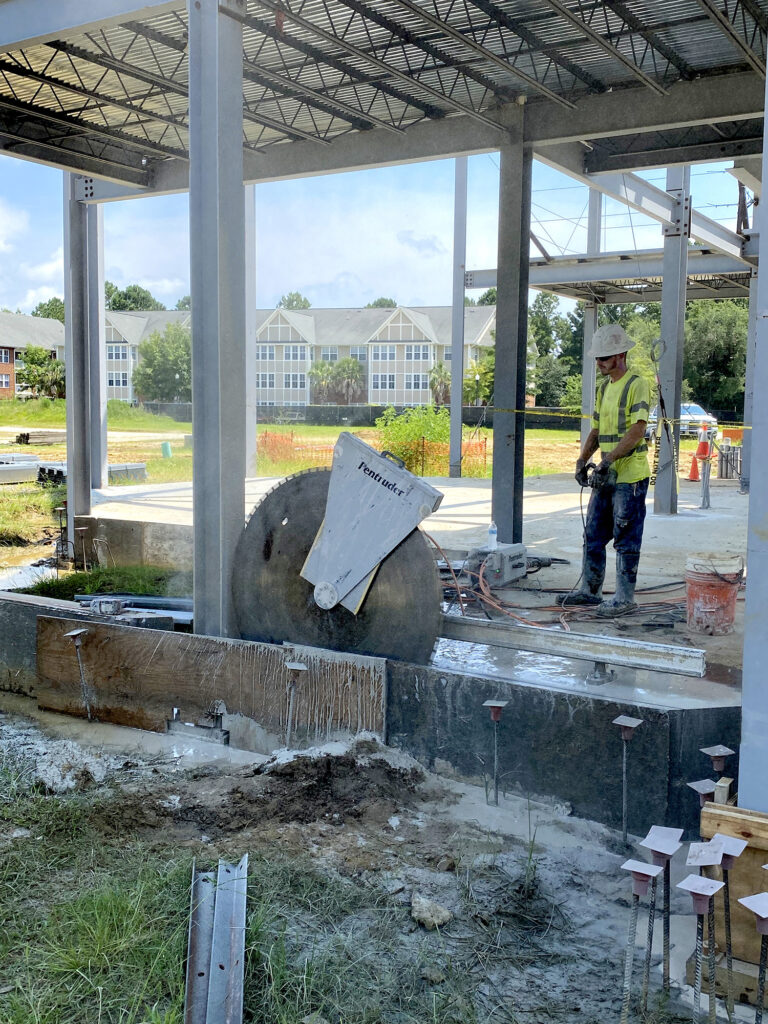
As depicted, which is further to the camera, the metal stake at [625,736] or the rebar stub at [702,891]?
the metal stake at [625,736]

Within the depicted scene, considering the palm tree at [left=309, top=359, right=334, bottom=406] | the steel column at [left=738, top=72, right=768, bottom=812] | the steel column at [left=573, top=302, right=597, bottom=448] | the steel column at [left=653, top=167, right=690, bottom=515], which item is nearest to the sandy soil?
the steel column at [left=738, top=72, right=768, bottom=812]

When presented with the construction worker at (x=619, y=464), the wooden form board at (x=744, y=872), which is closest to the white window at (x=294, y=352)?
the construction worker at (x=619, y=464)

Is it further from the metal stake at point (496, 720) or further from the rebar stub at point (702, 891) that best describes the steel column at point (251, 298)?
the rebar stub at point (702, 891)

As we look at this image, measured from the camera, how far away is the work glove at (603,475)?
7.61 meters

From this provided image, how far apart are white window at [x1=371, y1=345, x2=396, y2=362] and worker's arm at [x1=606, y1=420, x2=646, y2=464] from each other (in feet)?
210

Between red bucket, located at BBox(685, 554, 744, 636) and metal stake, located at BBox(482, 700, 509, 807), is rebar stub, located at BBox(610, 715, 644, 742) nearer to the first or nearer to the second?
metal stake, located at BBox(482, 700, 509, 807)

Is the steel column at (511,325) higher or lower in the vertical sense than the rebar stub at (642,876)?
higher

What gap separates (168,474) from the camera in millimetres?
21969

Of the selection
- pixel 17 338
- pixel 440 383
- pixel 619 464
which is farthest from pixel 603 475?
pixel 17 338

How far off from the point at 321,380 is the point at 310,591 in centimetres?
6385

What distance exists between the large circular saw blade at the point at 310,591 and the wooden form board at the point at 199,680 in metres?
0.29

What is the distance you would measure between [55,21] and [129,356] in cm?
4335

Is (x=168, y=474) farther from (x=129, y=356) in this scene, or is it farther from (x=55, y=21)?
(x=129, y=356)

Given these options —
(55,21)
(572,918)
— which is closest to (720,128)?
(55,21)
